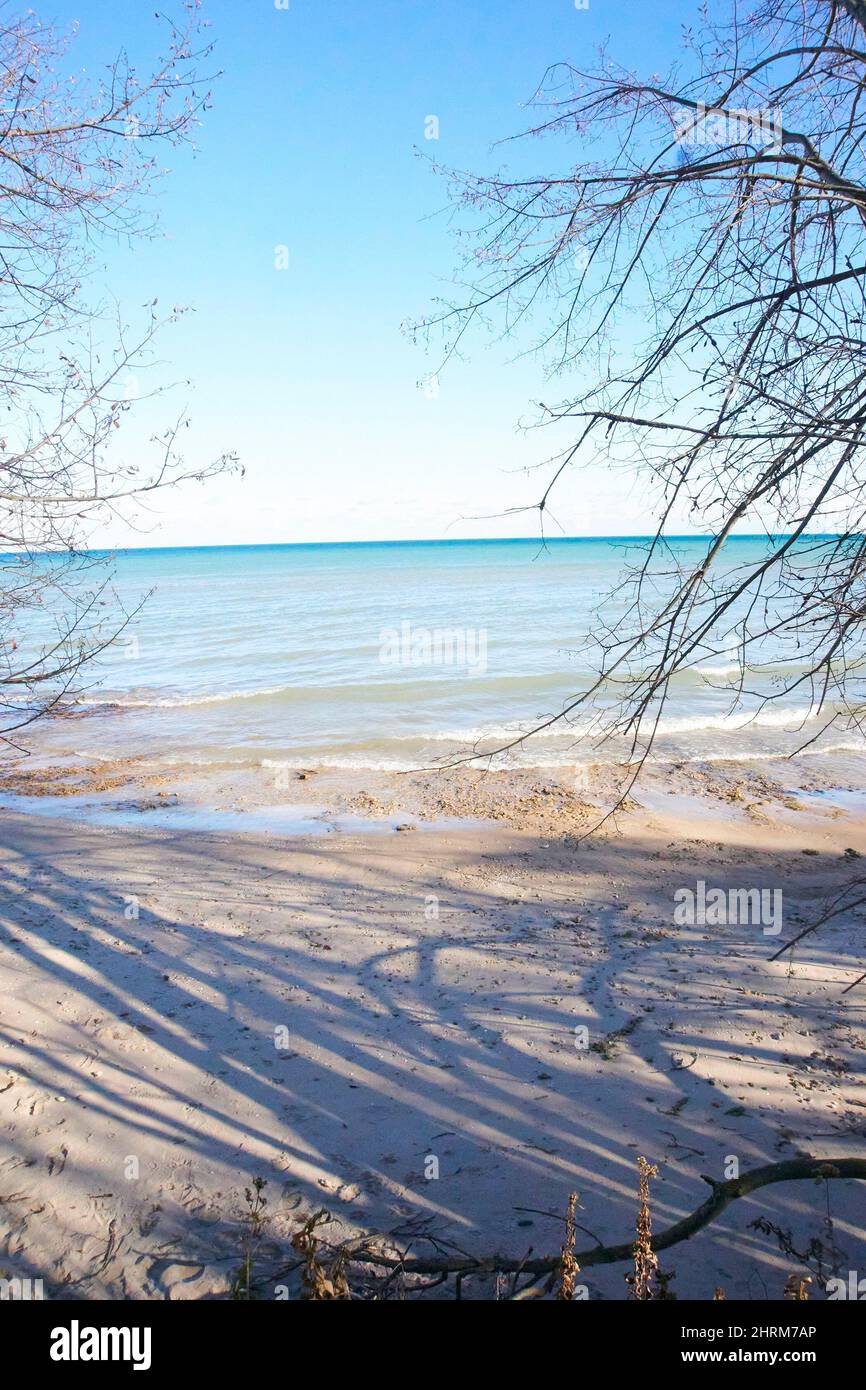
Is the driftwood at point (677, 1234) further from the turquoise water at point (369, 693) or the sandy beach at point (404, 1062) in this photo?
the turquoise water at point (369, 693)

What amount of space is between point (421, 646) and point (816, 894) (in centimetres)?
2047

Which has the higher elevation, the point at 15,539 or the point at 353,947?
the point at 15,539

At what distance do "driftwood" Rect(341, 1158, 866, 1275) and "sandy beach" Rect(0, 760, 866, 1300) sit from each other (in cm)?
23

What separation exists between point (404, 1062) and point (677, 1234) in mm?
2087

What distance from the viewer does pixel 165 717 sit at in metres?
18.1

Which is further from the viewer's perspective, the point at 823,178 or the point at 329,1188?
the point at 329,1188

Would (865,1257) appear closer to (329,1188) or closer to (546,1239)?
(546,1239)

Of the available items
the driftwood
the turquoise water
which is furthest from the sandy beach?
the turquoise water

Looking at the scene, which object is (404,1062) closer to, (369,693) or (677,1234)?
(677,1234)

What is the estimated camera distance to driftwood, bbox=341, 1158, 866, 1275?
2.88 meters
